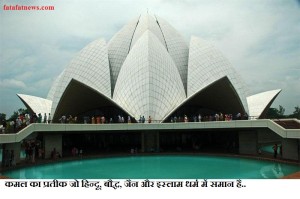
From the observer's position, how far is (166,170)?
13281 millimetres

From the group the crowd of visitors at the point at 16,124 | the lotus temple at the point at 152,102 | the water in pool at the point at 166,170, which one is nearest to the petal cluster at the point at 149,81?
the lotus temple at the point at 152,102

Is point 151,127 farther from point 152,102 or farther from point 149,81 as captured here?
point 149,81

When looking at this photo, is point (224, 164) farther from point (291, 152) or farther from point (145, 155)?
point (145, 155)

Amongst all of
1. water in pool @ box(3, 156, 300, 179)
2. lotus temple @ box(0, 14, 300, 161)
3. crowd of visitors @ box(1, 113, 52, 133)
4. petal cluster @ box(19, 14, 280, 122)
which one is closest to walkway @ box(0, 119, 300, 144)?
lotus temple @ box(0, 14, 300, 161)

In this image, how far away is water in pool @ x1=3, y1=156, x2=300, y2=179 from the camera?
1200cm

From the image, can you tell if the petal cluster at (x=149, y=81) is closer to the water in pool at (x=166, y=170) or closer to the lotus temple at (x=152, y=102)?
the lotus temple at (x=152, y=102)

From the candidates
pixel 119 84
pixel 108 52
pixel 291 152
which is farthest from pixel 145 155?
pixel 108 52

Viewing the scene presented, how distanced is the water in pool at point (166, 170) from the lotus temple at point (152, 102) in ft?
10.0

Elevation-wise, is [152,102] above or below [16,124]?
above

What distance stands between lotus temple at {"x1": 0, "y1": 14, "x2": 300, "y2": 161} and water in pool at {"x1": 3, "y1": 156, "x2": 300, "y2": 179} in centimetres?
306

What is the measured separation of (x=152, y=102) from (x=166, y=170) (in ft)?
27.8

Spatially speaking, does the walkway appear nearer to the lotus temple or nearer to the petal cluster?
the lotus temple

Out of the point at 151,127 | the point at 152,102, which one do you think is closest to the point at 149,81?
the point at 152,102

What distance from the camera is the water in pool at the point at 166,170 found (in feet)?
39.4
